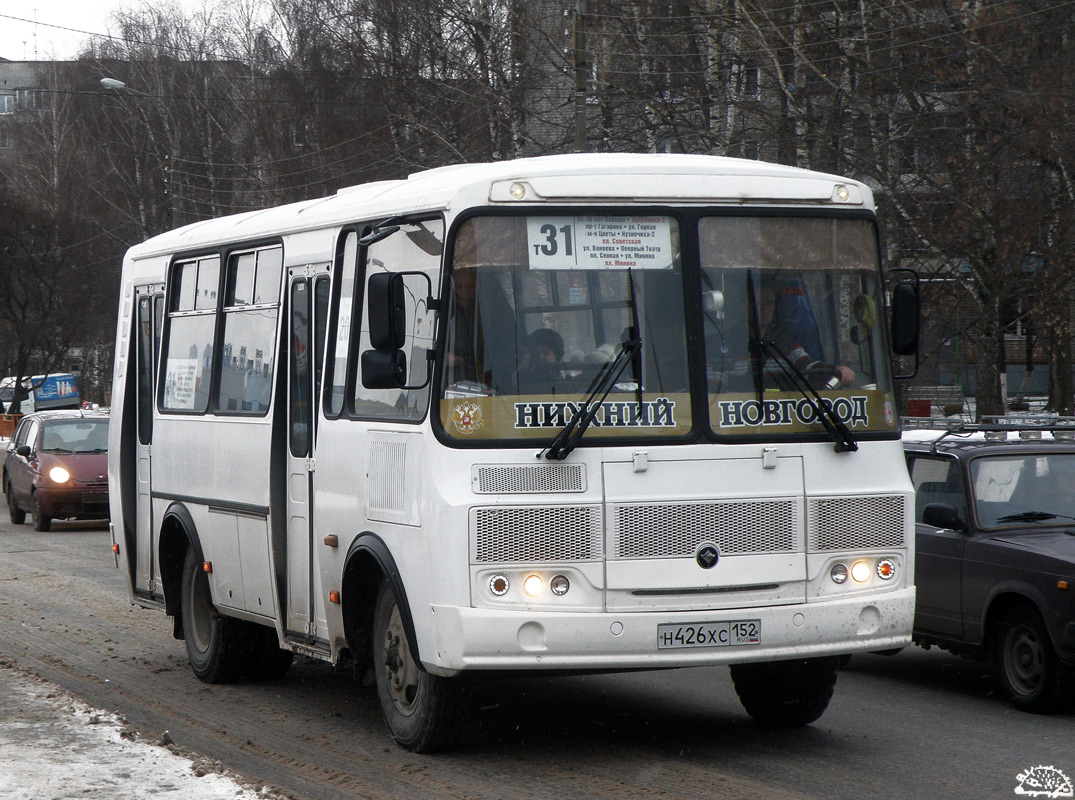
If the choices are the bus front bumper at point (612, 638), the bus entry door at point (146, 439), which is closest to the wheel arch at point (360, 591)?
the bus front bumper at point (612, 638)

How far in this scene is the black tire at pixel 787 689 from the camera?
7.86 m

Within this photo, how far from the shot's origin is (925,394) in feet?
134

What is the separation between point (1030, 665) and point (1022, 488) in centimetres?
118

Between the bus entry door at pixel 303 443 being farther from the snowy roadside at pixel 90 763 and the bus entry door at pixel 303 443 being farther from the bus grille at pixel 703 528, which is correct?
the bus grille at pixel 703 528

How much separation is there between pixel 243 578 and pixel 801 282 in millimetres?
3738

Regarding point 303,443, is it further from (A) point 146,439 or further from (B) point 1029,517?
(B) point 1029,517

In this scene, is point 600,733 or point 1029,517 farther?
point 1029,517

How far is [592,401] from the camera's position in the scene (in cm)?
689

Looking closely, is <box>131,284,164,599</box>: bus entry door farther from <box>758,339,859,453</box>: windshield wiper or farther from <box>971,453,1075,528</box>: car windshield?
<box>971,453,1075,528</box>: car windshield

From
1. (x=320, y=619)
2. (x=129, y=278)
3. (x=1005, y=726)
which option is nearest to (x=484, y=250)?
(x=320, y=619)

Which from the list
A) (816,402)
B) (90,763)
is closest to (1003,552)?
(816,402)

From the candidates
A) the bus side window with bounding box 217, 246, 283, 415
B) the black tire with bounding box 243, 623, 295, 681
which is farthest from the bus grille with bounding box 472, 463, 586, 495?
the black tire with bounding box 243, 623, 295, 681

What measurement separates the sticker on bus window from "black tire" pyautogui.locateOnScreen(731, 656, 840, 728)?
2112 mm

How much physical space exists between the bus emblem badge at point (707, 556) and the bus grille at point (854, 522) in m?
0.46
